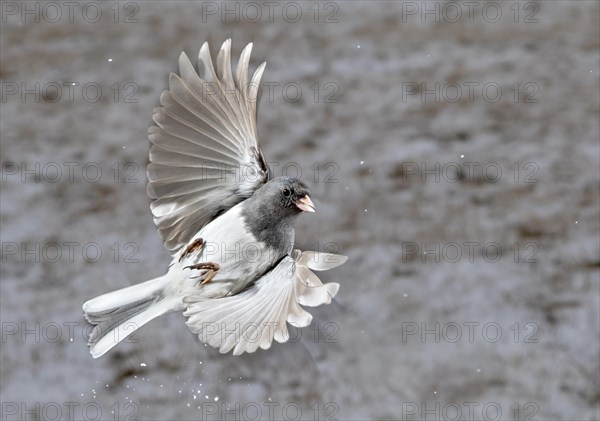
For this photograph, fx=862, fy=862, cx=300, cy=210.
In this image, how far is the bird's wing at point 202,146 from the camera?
1.82m

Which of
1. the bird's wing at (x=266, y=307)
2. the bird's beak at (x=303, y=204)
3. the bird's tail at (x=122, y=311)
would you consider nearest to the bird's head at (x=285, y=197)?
the bird's beak at (x=303, y=204)

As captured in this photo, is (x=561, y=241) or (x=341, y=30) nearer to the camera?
(x=561, y=241)

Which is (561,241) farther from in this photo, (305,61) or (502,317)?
(305,61)

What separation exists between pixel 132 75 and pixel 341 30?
23.4 inches

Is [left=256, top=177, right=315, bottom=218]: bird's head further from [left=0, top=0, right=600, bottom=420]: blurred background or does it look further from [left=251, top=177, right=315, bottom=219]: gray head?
[left=0, top=0, right=600, bottom=420]: blurred background

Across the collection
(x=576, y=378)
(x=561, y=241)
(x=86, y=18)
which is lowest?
(x=576, y=378)

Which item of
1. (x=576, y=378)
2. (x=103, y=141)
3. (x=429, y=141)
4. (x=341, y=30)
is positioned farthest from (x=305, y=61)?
(x=576, y=378)

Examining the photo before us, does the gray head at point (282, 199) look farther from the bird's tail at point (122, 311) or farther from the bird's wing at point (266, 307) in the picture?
the bird's tail at point (122, 311)

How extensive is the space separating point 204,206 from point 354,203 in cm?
36

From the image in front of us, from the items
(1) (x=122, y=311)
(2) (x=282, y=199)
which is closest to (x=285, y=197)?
(2) (x=282, y=199)

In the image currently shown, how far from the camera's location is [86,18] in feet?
8.20

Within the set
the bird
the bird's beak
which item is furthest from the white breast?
the bird's beak

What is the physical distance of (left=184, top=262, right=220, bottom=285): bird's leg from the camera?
1822 mm

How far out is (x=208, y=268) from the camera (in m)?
1.83
